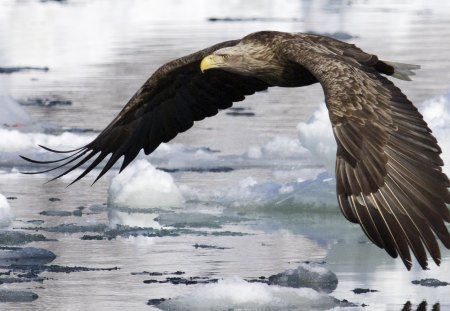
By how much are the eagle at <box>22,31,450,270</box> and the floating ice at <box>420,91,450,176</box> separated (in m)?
2.56

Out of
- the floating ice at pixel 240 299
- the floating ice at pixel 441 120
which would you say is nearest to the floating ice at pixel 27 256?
the floating ice at pixel 240 299

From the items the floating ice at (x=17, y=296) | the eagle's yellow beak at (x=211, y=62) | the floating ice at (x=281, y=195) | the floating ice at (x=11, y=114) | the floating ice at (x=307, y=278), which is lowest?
the floating ice at (x=17, y=296)

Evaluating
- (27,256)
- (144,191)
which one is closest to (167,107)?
(27,256)

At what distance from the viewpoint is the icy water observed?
8508 mm

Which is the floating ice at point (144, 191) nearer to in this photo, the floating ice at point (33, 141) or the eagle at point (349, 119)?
the eagle at point (349, 119)

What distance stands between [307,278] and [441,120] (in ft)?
11.9

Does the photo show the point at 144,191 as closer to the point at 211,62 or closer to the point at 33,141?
the point at 33,141

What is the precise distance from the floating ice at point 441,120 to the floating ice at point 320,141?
2.52ft

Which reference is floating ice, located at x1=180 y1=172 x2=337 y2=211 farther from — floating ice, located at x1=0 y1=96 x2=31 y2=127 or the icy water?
floating ice, located at x1=0 y1=96 x2=31 y2=127

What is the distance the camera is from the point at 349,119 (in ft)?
22.3

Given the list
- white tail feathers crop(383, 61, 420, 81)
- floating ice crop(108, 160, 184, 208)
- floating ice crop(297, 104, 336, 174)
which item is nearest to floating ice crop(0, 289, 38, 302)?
white tail feathers crop(383, 61, 420, 81)

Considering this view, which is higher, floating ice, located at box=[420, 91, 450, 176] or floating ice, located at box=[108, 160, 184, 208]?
floating ice, located at box=[420, 91, 450, 176]

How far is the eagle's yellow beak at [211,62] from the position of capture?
8.09 m

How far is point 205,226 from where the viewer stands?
34.1ft
